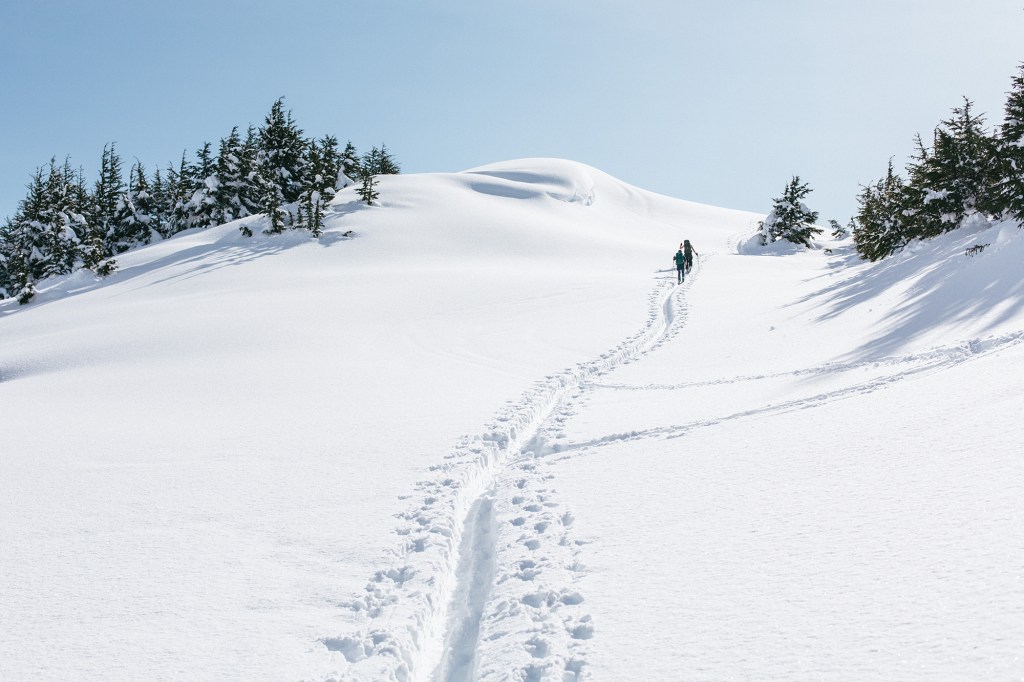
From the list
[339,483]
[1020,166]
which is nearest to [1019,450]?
[339,483]

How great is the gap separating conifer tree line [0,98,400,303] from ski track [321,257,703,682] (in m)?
35.6

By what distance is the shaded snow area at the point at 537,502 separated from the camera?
4074 millimetres

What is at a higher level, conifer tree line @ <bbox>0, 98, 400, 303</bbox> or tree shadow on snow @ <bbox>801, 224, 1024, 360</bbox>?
conifer tree line @ <bbox>0, 98, 400, 303</bbox>

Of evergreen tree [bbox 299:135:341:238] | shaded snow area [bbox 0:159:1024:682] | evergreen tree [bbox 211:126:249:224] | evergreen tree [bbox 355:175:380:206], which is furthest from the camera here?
evergreen tree [bbox 211:126:249:224]

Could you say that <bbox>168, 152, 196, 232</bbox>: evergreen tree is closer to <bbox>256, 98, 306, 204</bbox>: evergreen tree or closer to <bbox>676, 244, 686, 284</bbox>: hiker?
<bbox>256, 98, 306, 204</bbox>: evergreen tree

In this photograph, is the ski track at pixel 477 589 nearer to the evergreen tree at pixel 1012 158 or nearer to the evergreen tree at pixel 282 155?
the evergreen tree at pixel 1012 158

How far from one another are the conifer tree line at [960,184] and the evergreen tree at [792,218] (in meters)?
15.1

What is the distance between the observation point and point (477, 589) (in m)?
5.46

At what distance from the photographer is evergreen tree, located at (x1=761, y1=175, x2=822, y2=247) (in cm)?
4675

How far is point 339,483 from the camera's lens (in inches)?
300

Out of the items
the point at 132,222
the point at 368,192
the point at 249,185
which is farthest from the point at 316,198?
the point at 132,222

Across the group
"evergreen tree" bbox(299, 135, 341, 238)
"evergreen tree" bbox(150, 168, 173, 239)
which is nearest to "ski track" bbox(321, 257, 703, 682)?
"evergreen tree" bbox(299, 135, 341, 238)

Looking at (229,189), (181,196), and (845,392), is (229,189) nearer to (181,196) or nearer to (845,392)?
(181,196)

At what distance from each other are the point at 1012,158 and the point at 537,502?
77.5ft
